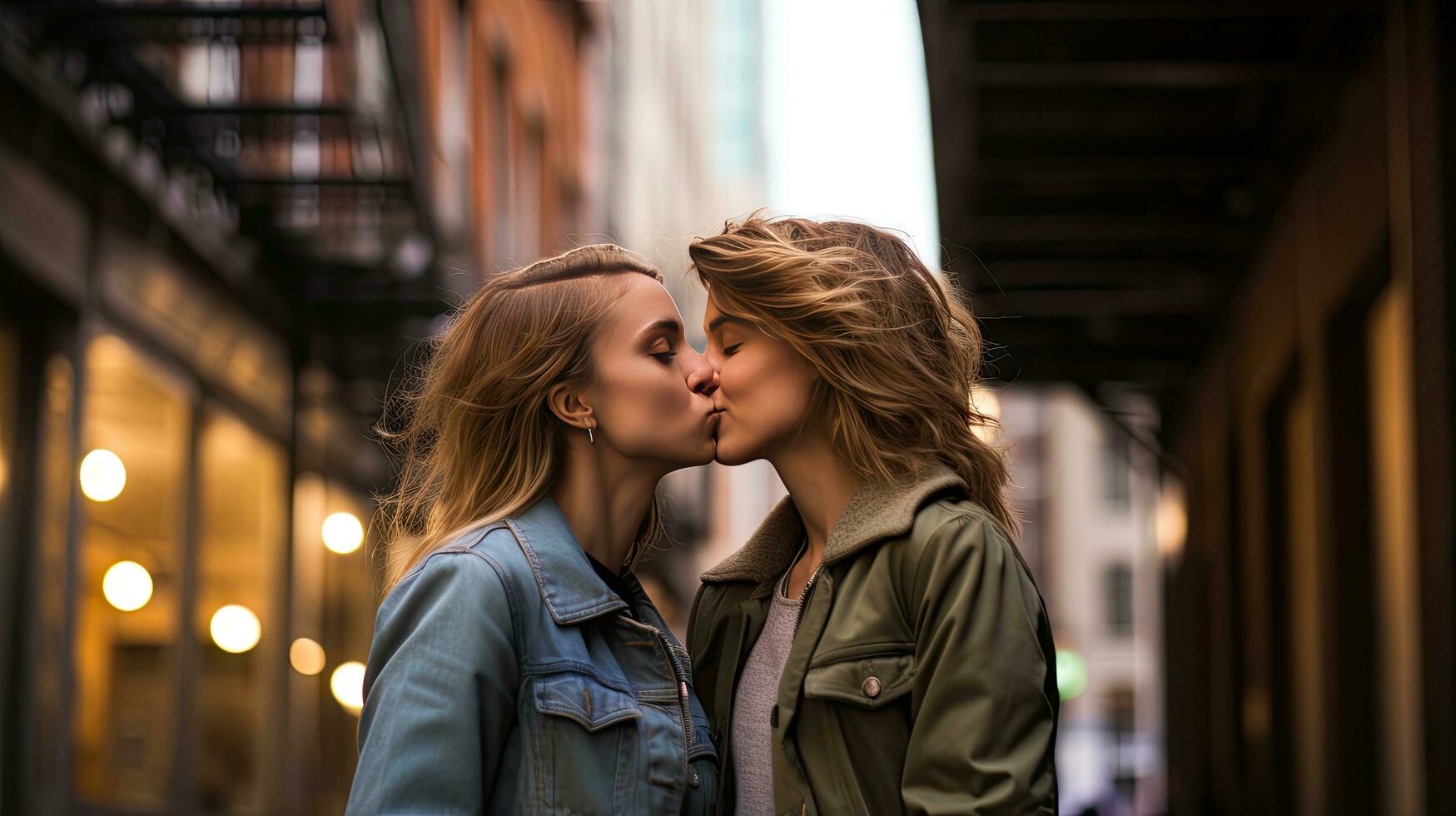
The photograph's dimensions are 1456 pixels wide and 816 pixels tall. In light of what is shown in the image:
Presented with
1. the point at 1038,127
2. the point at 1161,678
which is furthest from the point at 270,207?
the point at 1161,678

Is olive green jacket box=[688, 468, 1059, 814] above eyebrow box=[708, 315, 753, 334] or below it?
below

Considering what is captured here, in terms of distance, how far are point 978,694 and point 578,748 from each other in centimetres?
76

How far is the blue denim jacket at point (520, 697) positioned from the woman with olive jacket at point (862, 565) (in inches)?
9.3

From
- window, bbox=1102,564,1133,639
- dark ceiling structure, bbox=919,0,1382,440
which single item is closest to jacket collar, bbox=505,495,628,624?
dark ceiling structure, bbox=919,0,1382,440

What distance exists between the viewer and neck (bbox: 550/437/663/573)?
377 cm

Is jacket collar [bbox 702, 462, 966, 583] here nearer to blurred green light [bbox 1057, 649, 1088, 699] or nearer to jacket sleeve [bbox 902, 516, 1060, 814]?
jacket sleeve [bbox 902, 516, 1060, 814]

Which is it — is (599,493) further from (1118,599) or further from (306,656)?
(1118,599)

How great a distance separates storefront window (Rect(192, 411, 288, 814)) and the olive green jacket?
8685mm

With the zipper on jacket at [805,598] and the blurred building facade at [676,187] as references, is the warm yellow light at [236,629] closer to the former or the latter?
the blurred building facade at [676,187]

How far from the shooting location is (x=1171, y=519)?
18.9 metres

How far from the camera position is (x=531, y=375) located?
144 inches

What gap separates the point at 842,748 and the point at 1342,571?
22.4 feet

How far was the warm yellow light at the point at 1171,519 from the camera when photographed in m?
17.1

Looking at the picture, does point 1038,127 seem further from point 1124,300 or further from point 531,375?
point 531,375
